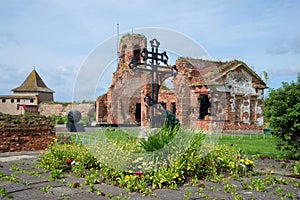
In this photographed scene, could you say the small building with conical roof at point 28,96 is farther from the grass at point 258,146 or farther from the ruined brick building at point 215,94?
the grass at point 258,146

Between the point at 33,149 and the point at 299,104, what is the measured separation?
358 inches

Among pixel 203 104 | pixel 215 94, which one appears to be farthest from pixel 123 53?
pixel 215 94

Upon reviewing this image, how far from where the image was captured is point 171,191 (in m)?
5.80

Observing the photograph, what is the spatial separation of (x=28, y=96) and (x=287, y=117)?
38.3m

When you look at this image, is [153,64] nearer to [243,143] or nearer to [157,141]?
[157,141]

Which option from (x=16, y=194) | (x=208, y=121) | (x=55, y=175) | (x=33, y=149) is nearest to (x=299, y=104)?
(x=55, y=175)

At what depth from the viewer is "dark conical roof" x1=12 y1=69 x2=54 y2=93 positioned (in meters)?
46.9

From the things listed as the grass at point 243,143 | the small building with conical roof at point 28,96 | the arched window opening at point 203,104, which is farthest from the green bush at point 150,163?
the small building with conical roof at point 28,96

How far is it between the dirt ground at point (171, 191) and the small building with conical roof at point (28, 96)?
33.6m

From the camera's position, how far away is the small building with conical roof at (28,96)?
4253 centimetres

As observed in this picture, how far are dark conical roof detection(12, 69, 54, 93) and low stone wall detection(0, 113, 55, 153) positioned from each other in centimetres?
3569

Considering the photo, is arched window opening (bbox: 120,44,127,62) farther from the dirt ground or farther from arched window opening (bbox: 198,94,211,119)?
the dirt ground

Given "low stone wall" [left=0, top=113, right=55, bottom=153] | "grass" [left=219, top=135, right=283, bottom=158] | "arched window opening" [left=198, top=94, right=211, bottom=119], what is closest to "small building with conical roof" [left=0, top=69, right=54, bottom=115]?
"arched window opening" [left=198, top=94, right=211, bottom=119]

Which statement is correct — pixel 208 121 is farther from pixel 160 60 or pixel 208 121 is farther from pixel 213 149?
pixel 213 149
